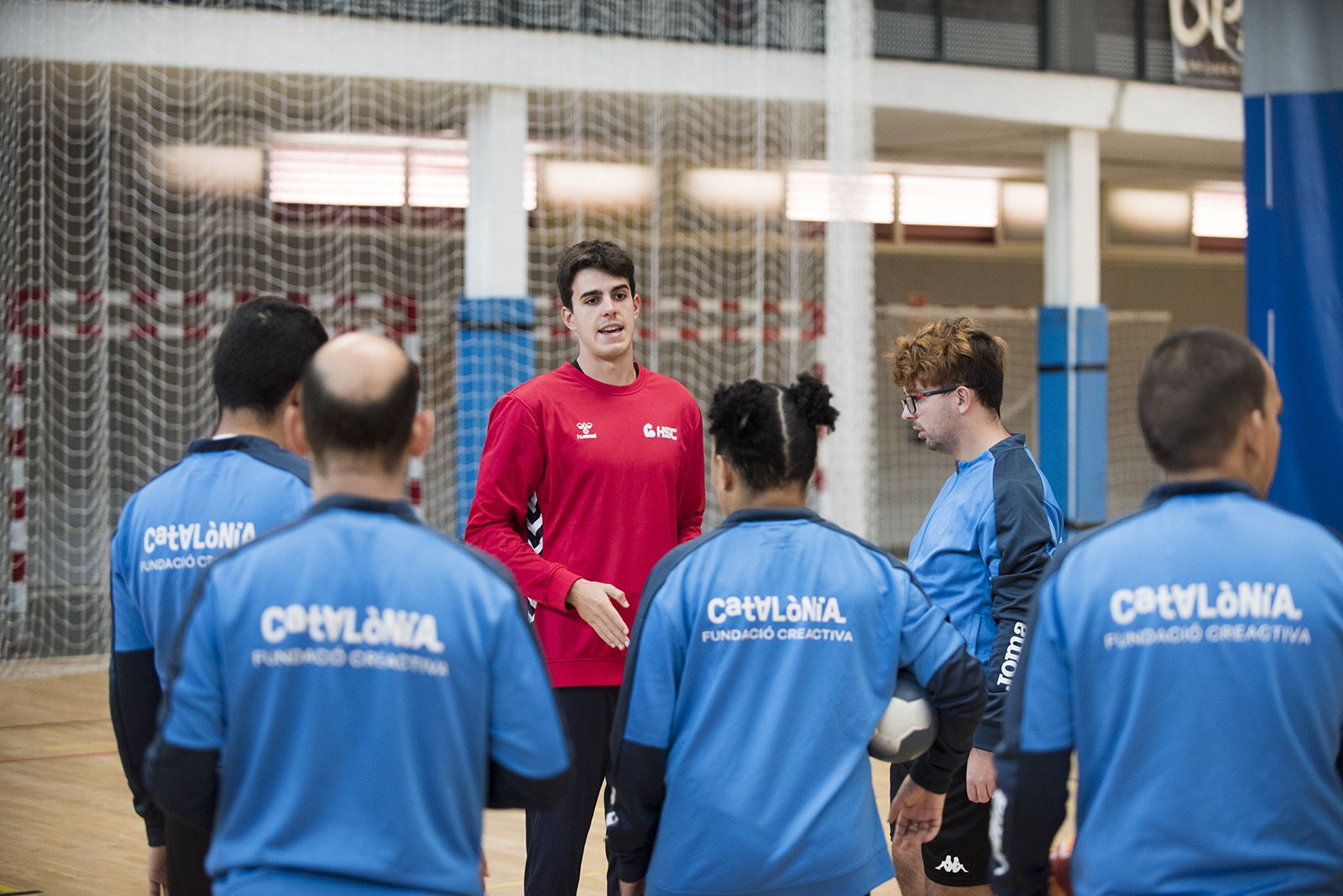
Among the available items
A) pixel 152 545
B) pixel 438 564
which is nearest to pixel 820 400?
pixel 438 564

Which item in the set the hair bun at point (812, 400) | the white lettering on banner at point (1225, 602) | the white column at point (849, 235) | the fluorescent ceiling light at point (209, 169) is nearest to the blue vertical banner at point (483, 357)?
the white column at point (849, 235)

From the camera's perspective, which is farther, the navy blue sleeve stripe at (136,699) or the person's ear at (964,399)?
the person's ear at (964,399)

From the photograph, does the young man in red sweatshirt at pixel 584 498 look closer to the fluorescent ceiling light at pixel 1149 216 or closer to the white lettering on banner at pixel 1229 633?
the white lettering on banner at pixel 1229 633

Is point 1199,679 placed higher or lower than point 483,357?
lower

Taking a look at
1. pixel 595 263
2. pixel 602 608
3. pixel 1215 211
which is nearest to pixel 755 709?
pixel 602 608

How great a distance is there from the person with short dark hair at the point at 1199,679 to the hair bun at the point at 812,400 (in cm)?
55

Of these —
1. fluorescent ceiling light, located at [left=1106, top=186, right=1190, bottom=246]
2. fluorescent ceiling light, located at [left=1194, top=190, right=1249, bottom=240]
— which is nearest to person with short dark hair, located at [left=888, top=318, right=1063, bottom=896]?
fluorescent ceiling light, located at [left=1106, top=186, right=1190, bottom=246]

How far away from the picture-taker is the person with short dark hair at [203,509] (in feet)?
7.89

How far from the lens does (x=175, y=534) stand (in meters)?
2.41

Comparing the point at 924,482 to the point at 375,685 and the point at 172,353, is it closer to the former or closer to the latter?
the point at 172,353

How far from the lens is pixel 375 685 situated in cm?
174

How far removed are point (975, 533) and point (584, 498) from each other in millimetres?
889

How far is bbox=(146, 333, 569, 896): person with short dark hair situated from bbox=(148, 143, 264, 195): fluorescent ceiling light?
964 centimetres

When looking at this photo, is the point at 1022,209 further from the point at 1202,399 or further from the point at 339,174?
the point at 1202,399
